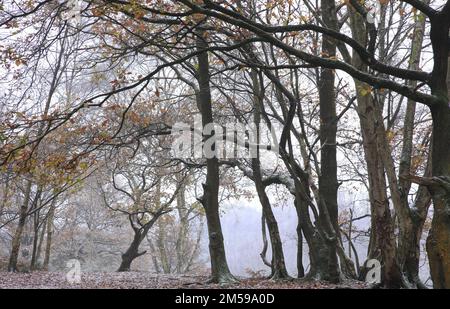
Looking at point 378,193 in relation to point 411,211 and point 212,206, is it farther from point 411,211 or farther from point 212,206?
point 212,206

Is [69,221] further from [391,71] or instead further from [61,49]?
[391,71]

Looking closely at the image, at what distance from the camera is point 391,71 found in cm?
582

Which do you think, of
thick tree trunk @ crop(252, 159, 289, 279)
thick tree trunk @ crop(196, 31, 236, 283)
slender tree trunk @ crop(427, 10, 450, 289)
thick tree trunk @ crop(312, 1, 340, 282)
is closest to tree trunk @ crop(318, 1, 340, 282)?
thick tree trunk @ crop(312, 1, 340, 282)

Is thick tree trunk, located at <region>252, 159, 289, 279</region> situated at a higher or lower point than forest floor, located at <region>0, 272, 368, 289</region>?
higher

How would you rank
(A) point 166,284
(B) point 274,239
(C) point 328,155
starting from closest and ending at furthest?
(C) point 328,155 → (B) point 274,239 → (A) point 166,284

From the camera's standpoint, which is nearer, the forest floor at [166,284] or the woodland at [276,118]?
the woodland at [276,118]

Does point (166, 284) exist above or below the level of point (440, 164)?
below

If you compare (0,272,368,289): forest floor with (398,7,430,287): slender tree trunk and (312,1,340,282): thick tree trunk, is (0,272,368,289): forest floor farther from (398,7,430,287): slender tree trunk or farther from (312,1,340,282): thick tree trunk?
(398,7,430,287): slender tree trunk

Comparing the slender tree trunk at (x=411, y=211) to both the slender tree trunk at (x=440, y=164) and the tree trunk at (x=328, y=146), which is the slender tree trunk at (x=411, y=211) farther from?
the tree trunk at (x=328, y=146)

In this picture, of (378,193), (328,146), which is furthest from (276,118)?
(378,193)

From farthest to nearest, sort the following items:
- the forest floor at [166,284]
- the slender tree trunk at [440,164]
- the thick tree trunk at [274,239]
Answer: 1. the thick tree trunk at [274,239]
2. the forest floor at [166,284]
3. the slender tree trunk at [440,164]

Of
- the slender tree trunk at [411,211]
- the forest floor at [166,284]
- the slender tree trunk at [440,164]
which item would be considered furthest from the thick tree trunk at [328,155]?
the slender tree trunk at [440,164]

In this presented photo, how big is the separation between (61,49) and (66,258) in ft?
64.2

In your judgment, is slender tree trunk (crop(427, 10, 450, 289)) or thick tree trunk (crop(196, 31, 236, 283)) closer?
slender tree trunk (crop(427, 10, 450, 289))
